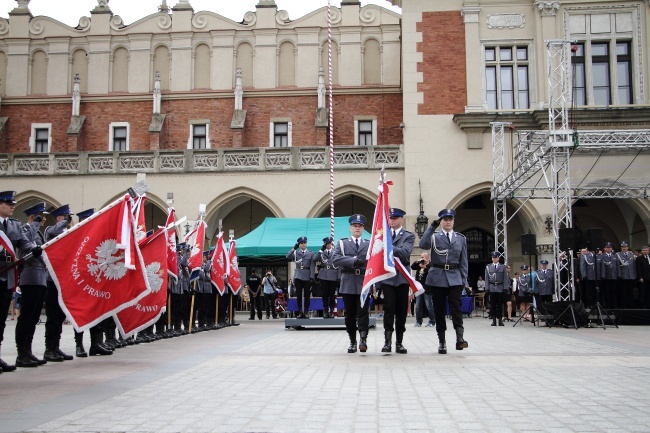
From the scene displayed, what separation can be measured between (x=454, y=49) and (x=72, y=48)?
19.2m

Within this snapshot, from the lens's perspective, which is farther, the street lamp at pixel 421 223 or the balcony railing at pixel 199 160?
Result: the balcony railing at pixel 199 160

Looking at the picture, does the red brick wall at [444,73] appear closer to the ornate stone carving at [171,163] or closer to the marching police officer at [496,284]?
the ornate stone carving at [171,163]

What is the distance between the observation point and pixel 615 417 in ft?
18.9

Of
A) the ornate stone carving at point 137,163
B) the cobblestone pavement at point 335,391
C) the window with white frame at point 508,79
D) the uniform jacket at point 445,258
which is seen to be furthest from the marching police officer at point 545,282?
the ornate stone carving at point 137,163

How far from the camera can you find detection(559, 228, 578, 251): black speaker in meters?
18.4

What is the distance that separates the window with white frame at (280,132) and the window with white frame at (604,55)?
44.1 ft

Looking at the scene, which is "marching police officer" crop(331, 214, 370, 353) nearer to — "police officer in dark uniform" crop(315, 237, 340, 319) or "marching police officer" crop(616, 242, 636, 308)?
"police officer in dark uniform" crop(315, 237, 340, 319)

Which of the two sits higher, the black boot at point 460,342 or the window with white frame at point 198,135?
the window with white frame at point 198,135

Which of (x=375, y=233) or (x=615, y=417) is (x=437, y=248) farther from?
(x=615, y=417)

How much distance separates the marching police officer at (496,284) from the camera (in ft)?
Result: 66.1

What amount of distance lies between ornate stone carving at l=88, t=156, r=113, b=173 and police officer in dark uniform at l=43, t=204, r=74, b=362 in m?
21.1

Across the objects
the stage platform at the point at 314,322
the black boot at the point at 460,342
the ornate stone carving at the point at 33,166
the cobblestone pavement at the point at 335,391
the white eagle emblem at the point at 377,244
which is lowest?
the cobblestone pavement at the point at 335,391

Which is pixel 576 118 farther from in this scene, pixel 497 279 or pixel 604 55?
pixel 497 279

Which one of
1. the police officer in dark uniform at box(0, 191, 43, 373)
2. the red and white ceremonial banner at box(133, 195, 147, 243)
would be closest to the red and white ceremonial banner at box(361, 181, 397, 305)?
the red and white ceremonial banner at box(133, 195, 147, 243)
